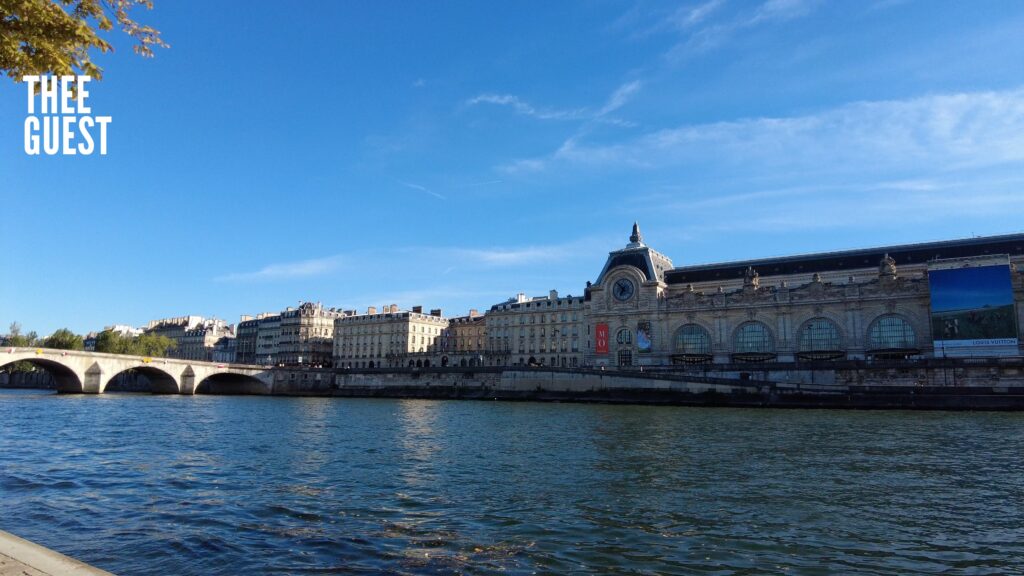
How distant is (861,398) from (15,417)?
59.8 m

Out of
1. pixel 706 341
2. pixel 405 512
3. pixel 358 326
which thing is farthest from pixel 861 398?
pixel 358 326

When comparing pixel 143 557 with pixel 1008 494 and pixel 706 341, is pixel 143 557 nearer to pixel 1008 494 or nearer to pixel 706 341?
pixel 1008 494

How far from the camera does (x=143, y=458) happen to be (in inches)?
878

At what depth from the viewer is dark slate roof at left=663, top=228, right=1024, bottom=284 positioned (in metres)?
73.8

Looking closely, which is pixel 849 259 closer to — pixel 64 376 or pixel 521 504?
pixel 521 504

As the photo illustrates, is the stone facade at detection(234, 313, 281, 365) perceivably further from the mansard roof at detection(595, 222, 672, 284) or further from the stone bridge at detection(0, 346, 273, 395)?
the mansard roof at detection(595, 222, 672, 284)

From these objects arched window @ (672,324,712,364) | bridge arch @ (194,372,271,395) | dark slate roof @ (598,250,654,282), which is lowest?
bridge arch @ (194,372,271,395)

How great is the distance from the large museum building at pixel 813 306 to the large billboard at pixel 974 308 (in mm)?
96

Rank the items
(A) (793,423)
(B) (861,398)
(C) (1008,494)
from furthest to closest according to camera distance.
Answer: (B) (861,398)
(A) (793,423)
(C) (1008,494)

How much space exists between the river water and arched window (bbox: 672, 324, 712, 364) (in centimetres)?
5582

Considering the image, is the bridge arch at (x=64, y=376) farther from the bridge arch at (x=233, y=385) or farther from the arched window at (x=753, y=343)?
the arched window at (x=753, y=343)

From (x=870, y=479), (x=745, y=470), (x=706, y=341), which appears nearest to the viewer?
(x=870, y=479)

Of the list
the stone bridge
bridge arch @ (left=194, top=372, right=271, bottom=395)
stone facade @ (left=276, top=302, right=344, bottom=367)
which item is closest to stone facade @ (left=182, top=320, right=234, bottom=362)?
stone facade @ (left=276, top=302, right=344, bottom=367)

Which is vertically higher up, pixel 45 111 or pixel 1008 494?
pixel 45 111
